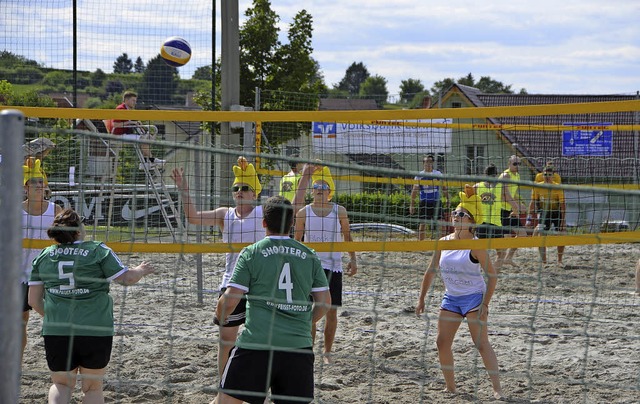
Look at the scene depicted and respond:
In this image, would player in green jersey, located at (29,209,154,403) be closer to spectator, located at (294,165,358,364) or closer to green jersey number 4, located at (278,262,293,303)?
green jersey number 4, located at (278,262,293,303)

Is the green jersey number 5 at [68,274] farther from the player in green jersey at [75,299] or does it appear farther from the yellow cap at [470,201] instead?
the yellow cap at [470,201]

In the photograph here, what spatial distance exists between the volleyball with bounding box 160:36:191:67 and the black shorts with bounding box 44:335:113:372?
755 cm

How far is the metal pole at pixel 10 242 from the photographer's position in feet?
9.59

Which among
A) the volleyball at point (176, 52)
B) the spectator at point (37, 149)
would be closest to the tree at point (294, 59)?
the volleyball at point (176, 52)

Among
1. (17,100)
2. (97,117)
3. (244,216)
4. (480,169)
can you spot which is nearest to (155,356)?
(244,216)

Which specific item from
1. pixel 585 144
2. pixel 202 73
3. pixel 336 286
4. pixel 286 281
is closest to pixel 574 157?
pixel 585 144

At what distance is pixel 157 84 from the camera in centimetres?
1627

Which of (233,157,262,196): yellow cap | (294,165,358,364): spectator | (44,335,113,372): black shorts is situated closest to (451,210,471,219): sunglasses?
(294,165,358,364): spectator

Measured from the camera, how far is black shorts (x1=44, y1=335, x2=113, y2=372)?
481 centimetres

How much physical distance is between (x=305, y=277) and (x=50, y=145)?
4.05 m

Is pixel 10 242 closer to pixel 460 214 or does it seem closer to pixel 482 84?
pixel 460 214

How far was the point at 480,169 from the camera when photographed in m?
14.0

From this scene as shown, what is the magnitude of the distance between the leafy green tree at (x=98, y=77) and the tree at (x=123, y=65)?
263 millimetres

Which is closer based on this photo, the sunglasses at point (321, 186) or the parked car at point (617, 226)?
the sunglasses at point (321, 186)
